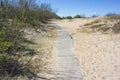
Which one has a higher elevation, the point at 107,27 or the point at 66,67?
the point at 107,27

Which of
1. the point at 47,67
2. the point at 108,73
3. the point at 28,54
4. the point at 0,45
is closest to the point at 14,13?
the point at 28,54

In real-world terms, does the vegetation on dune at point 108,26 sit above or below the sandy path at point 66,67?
above

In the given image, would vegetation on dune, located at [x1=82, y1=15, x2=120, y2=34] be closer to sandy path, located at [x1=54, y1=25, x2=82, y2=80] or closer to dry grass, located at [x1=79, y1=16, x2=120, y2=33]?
dry grass, located at [x1=79, y1=16, x2=120, y2=33]

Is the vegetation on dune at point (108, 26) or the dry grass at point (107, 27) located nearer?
the vegetation on dune at point (108, 26)

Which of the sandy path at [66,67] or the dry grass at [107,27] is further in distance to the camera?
the dry grass at [107,27]

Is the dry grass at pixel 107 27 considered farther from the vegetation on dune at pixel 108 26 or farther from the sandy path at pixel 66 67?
the sandy path at pixel 66 67

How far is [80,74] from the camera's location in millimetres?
8953

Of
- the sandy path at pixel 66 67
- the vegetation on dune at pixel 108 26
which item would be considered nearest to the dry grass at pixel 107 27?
the vegetation on dune at pixel 108 26

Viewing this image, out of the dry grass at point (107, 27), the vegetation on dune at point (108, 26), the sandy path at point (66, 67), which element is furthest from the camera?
the dry grass at point (107, 27)

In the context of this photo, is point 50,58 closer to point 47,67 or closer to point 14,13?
point 47,67

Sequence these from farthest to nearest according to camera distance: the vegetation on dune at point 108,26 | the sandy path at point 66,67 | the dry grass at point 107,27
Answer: the dry grass at point 107,27 → the vegetation on dune at point 108,26 → the sandy path at point 66,67

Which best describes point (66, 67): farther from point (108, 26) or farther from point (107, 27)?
point (108, 26)

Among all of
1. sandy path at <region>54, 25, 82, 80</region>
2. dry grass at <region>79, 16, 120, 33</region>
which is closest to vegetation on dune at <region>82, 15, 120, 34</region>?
dry grass at <region>79, 16, 120, 33</region>

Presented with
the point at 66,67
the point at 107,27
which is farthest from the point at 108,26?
the point at 66,67
